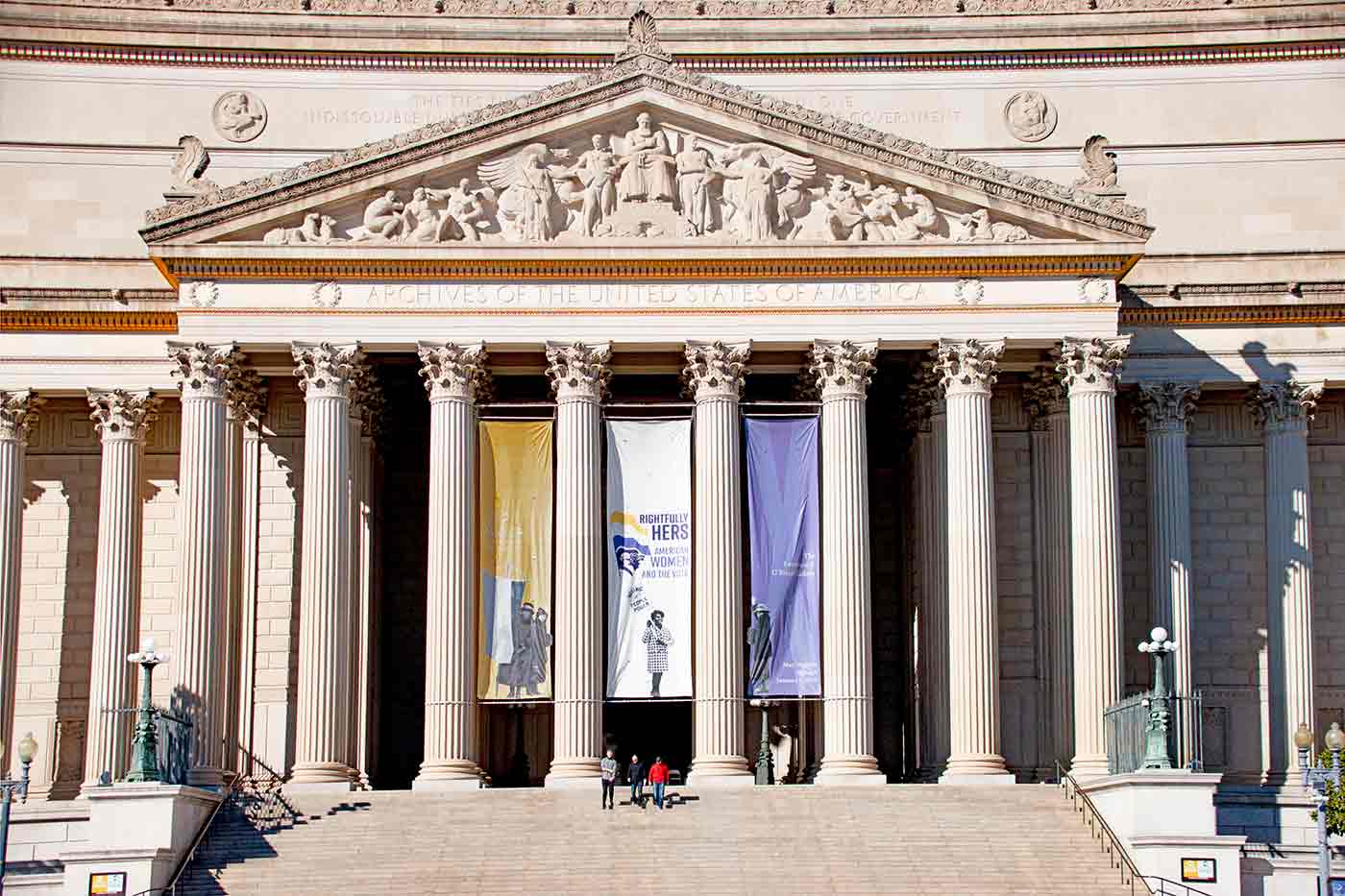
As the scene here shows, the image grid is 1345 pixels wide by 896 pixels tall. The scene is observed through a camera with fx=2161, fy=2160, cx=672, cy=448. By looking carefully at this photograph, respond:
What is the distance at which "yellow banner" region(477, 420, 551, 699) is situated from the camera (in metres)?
46.7

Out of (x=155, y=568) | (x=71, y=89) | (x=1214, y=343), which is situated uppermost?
(x=71, y=89)

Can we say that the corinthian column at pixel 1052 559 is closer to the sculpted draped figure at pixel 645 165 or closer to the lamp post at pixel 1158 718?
the lamp post at pixel 1158 718

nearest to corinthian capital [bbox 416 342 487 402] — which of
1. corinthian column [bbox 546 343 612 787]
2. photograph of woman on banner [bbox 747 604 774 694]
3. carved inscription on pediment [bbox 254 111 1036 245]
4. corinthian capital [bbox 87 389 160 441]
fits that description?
corinthian column [bbox 546 343 612 787]

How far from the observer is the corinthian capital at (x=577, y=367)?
47.2m

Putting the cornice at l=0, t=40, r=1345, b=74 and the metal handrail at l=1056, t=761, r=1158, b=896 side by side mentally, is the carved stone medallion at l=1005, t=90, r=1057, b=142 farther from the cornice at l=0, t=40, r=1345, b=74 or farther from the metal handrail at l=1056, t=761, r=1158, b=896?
the metal handrail at l=1056, t=761, r=1158, b=896

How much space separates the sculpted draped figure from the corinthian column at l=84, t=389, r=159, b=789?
1258cm

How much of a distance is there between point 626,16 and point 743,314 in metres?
17.2

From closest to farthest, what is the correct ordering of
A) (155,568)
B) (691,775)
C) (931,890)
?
1. (931,890)
2. (691,775)
3. (155,568)

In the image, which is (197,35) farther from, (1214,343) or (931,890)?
(931,890)

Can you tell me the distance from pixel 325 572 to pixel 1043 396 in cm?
1716

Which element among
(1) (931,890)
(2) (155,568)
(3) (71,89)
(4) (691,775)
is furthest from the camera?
(3) (71,89)

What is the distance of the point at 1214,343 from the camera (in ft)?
172

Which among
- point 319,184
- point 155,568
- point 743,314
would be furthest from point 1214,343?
point 155,568

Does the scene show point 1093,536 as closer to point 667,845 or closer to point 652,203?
point 652,203
